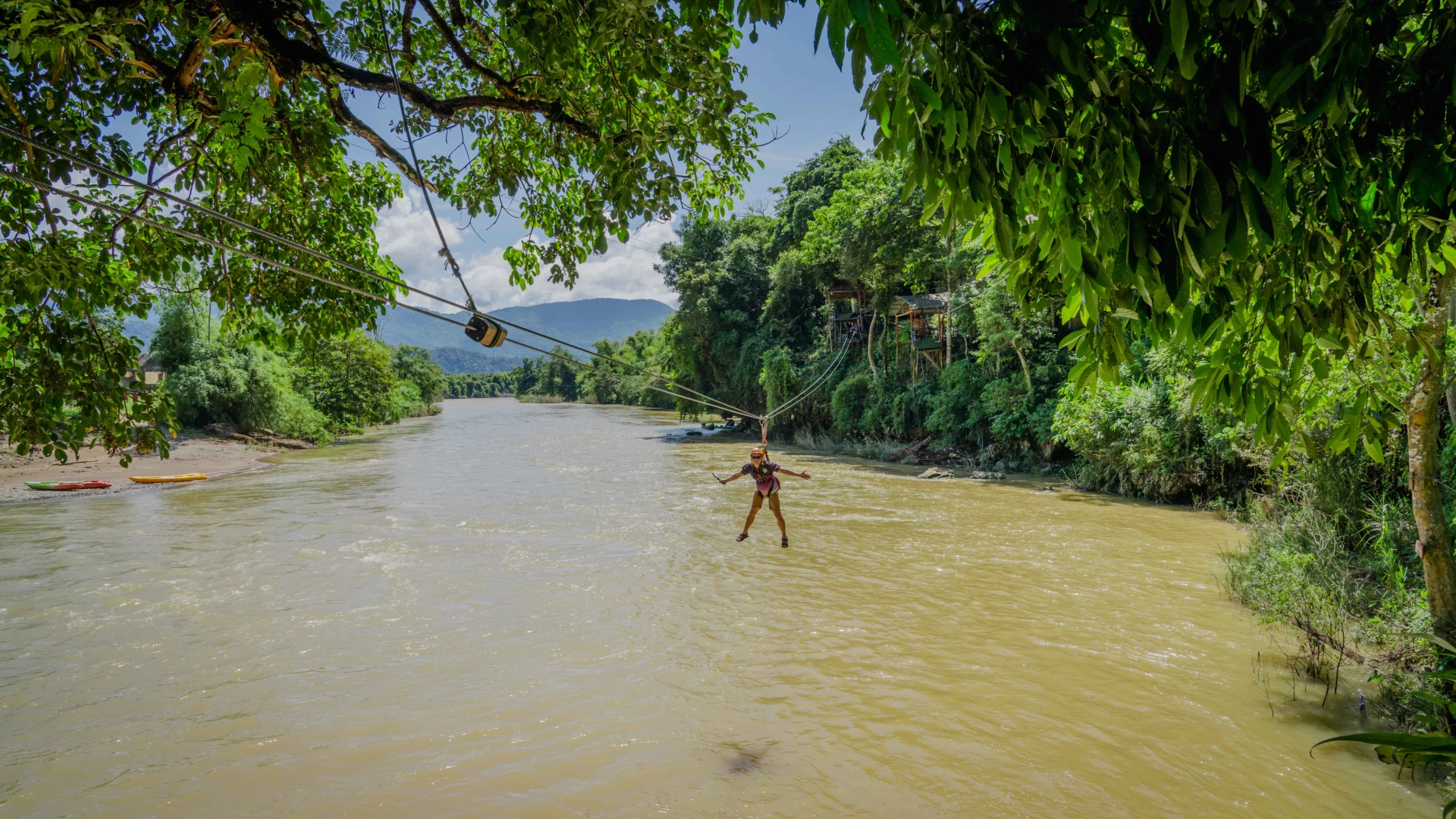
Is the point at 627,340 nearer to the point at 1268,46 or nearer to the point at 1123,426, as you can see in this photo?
the point at 1123,426

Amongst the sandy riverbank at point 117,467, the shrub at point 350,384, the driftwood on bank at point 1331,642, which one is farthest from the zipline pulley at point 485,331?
the shrub at point 350,384

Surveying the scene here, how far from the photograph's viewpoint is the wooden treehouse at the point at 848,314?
29266 millimetres

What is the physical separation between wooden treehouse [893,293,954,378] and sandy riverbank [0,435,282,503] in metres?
22.4

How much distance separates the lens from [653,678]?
621 cm

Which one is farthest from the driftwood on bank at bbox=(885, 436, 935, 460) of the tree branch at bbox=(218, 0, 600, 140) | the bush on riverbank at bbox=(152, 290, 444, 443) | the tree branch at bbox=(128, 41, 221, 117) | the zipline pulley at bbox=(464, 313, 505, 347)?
the tree branch at bbox=(128, 41, 221, 117)

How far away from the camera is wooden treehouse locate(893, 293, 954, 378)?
938 inches

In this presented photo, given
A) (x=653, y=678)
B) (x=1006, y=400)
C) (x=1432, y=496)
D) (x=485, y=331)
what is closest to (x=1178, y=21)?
(x=485, y=331)

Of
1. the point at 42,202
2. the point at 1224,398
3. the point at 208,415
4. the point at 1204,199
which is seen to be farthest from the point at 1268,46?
the point at 208,415

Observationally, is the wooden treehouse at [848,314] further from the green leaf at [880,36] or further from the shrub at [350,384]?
the green leaf at [880,36]

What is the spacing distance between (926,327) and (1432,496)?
21.4m

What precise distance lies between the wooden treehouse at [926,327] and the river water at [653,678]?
12.0 meters

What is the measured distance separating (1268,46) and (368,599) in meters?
9.66

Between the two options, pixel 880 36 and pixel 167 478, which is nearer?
pixel 880 36

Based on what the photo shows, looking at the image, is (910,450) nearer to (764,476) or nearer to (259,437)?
(764,476)
